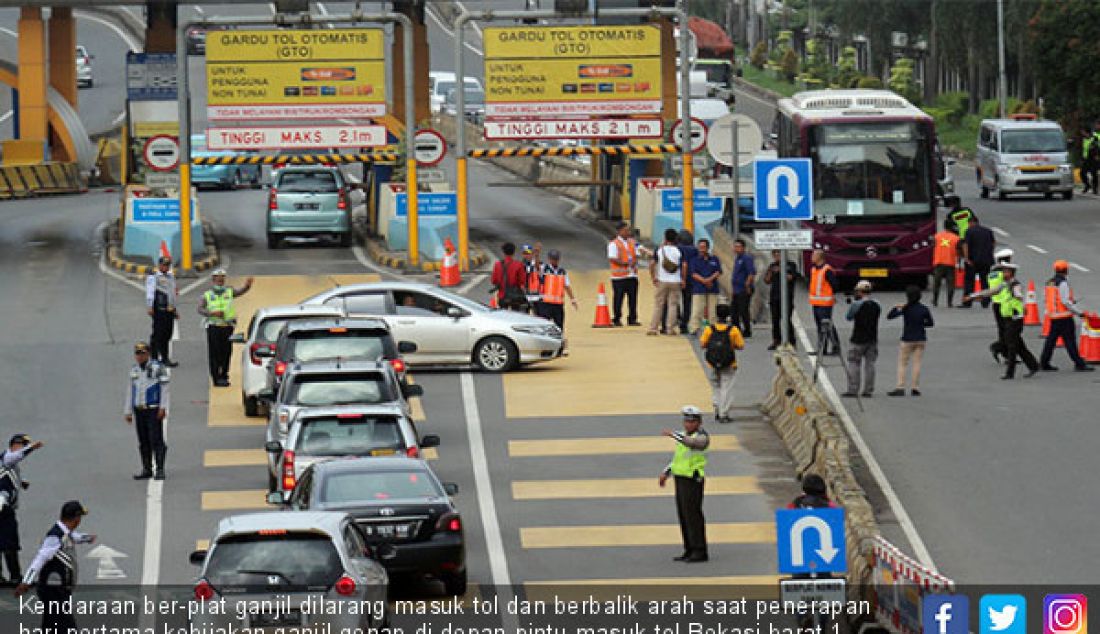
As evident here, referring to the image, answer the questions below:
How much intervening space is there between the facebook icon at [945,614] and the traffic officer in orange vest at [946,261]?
21820 mm

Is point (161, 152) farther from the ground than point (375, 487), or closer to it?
farther from the ground

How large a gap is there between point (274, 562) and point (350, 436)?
5785 millimetres

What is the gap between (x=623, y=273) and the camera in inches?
1383

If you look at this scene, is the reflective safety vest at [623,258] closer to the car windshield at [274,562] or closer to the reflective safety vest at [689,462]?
the reflective safety vest at [689,462]

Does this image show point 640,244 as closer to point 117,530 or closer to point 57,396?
point 57,396

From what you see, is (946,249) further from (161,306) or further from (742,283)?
(161,306)

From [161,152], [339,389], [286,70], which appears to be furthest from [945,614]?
[286,70]

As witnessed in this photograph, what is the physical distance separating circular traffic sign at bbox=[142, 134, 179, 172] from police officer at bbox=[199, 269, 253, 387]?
11.2 m

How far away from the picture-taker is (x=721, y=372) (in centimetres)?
2752

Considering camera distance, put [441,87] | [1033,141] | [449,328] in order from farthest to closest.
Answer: [441,87] → [1033,141] → [449,328]

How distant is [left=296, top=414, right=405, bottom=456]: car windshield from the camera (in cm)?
2216

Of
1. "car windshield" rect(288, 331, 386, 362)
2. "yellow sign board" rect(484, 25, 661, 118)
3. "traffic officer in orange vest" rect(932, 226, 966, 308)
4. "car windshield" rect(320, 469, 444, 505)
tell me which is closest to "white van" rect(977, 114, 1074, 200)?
"yellow sign board" rect(484, 25, 661, 118)

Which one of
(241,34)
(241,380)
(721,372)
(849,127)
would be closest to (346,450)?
(721,372)

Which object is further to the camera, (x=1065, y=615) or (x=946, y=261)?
(x=946, y=261)
